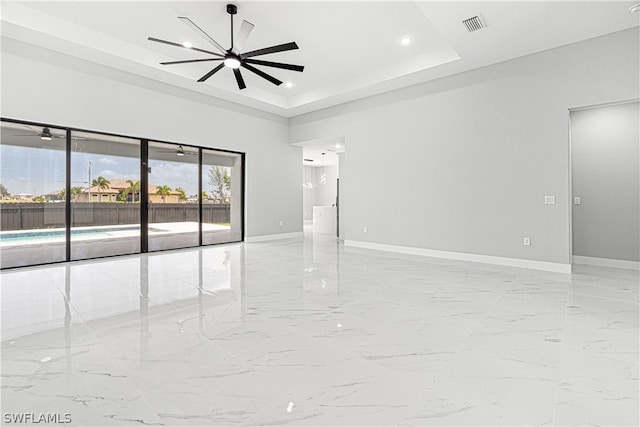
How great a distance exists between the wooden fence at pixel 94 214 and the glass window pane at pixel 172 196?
20 mm

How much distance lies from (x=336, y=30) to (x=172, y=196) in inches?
183

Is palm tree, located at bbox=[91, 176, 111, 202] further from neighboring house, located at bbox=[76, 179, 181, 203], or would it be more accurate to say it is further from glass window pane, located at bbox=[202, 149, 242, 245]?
glass window pane, located at bbox=[202, 149, 242, 245]

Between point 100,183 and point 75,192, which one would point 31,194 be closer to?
point 75,192

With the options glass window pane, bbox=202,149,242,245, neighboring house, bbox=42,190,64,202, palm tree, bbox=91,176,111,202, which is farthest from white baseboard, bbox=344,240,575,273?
neighboring house, bbox=42,190,64,202

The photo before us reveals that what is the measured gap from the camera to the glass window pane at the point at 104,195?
560cm

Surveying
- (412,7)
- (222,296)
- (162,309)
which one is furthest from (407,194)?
(162,309)

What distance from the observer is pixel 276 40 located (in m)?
5.17

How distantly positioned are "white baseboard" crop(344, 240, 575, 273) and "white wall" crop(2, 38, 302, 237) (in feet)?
9.18

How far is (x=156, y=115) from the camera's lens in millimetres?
6344

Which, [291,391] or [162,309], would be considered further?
[162,309]

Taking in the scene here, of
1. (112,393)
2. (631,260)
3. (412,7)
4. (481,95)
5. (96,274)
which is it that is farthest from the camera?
(481,95)

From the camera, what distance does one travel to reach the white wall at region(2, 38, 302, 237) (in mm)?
4867

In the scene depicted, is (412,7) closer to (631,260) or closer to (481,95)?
(481,95)

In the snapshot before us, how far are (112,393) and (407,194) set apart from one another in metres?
5.78
